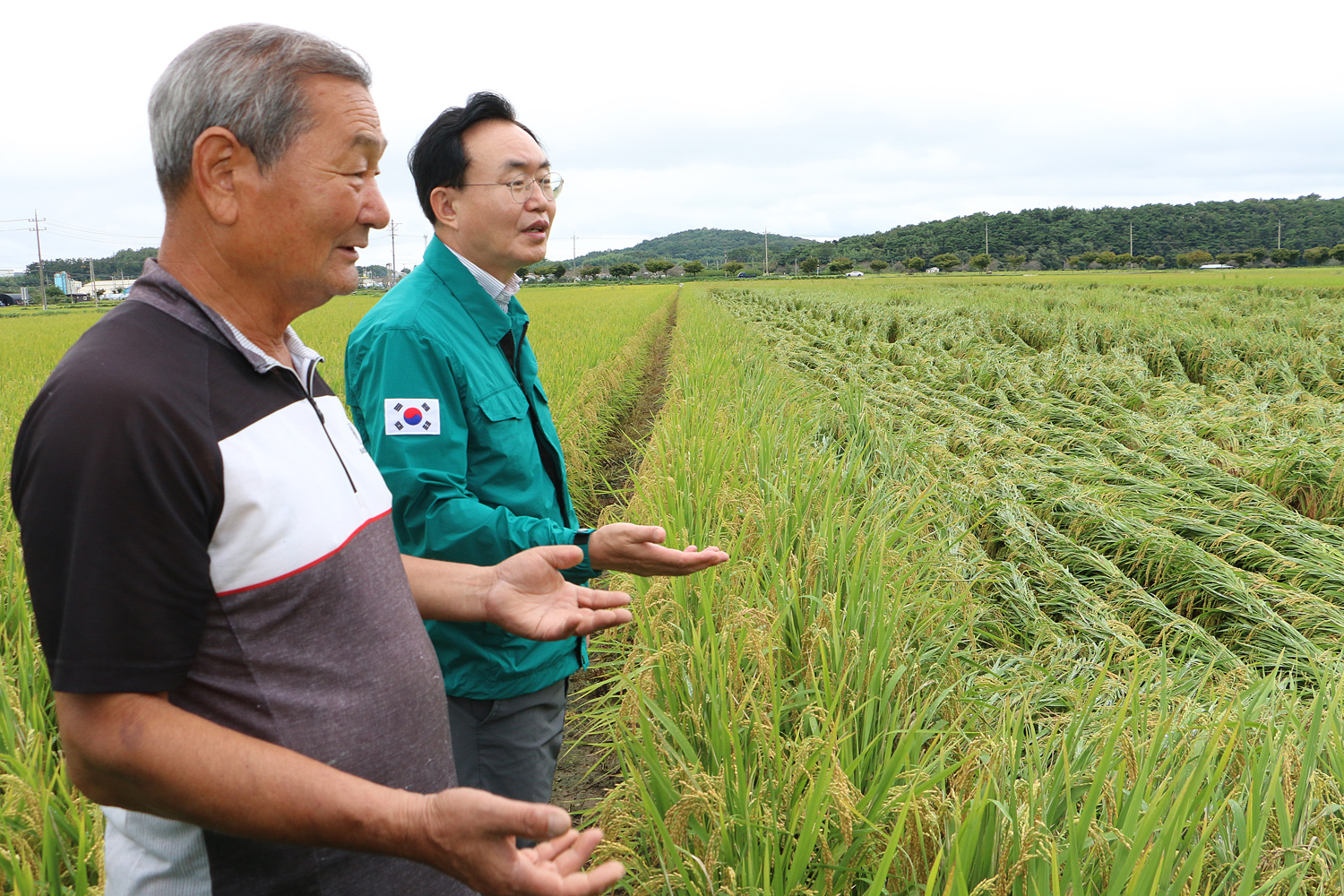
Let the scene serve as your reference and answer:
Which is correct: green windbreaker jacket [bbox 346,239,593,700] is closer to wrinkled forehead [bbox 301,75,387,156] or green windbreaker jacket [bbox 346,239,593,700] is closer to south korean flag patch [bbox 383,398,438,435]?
south korean flag patch [bbox 383,398,438,435]

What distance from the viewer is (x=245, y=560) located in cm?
80

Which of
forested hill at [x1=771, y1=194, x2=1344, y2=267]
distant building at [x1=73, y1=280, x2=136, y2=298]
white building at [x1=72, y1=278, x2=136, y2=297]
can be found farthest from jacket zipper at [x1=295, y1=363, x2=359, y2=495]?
forested hill at [x1=771, y1=194, x2=1344, y2=267]

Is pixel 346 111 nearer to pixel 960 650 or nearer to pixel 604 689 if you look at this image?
pixel 960 650

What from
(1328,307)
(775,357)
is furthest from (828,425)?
(1328,307)

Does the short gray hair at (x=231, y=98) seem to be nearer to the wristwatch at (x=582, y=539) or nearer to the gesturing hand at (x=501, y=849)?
the gesturing hand at (x=501, y=849)

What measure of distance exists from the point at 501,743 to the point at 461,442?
2.15 feet

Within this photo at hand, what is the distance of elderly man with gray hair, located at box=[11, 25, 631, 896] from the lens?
70cm

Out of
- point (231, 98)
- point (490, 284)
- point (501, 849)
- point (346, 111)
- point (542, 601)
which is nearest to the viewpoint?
point (501, 849)

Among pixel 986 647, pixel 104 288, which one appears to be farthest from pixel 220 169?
pixel 104 288

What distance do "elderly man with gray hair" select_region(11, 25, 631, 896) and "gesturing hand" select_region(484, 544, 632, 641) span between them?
0.70ft

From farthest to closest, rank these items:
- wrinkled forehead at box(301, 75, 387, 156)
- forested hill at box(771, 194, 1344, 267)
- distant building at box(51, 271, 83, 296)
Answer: distant building at box(51, 271, 83, 296) → forested hill at box(771, 194, 1344, 267) → wrinkled forehead at box(301, 75, 387, 156)

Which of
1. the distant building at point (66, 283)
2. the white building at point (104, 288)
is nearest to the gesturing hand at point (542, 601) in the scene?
the white building at point (104, 288)

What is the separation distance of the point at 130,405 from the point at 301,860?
1.88ft

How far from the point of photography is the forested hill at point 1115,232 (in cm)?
6569
